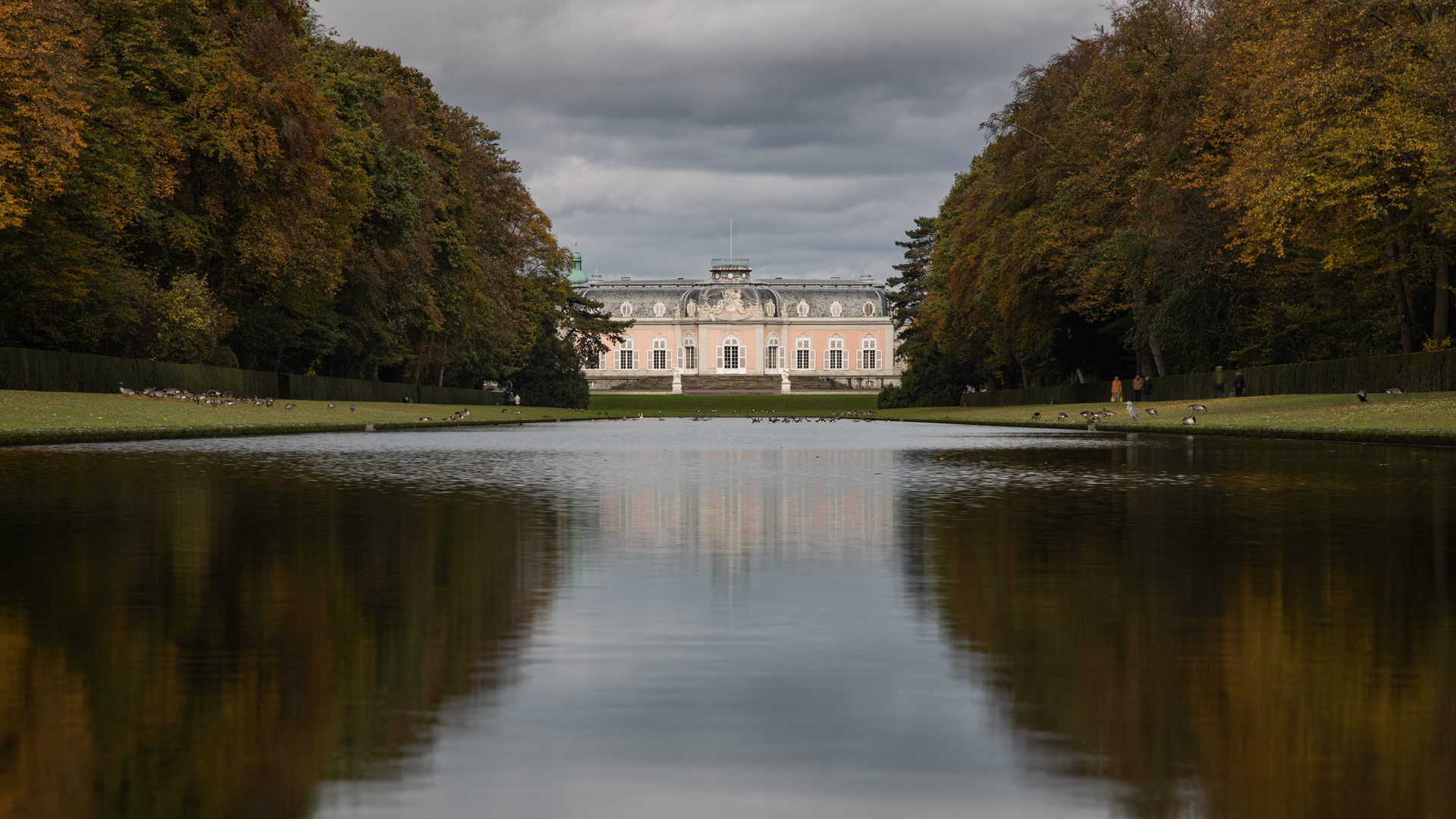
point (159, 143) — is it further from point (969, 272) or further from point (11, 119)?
point (969, 272)

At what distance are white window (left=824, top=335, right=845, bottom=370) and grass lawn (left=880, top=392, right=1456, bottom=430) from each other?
109183mm

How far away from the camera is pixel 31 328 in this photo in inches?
1359

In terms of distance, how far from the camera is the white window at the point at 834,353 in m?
152

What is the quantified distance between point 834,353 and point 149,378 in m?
119

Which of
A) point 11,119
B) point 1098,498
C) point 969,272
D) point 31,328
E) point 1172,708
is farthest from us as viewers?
point 969,272

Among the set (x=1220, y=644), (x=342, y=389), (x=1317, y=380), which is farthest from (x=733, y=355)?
(x=1220, y=644)

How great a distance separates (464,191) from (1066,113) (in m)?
23.0

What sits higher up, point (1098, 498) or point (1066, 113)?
point (1066, 113)

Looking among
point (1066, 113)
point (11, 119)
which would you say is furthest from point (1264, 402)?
point (11, 119)

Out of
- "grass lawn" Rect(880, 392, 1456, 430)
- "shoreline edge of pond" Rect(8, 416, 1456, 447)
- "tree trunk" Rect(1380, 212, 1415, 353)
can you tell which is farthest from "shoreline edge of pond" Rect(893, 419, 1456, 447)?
"tree trunk" Rect(1380, 212, 1415, 353)

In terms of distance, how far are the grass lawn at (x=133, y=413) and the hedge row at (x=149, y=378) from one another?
719 millimetres

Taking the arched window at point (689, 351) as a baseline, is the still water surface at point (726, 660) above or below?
below

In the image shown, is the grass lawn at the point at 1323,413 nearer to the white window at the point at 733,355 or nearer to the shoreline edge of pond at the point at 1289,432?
the shoreline edge of pond at the point at 1289,432

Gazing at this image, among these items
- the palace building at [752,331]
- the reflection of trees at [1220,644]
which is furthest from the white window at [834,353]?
the reflection of trees at [1220,644]
